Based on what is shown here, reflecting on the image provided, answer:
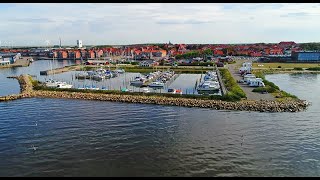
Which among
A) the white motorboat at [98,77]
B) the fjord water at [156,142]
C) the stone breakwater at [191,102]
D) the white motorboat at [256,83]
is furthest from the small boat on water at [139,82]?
the white motorboat at [256,83]

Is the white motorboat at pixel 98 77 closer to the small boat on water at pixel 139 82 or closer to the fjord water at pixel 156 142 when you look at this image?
the small boat on water at pixel 139 82

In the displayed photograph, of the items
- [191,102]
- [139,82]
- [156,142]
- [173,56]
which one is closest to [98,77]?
[139,82]

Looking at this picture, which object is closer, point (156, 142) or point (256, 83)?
point (156, 142)

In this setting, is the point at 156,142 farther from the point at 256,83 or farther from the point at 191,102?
the point at 256,83

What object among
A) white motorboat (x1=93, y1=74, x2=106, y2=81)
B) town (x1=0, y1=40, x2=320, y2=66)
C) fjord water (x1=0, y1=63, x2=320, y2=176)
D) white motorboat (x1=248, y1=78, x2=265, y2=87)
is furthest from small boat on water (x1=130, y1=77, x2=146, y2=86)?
town (x1=0, y1=40, x2=320, y2=66)

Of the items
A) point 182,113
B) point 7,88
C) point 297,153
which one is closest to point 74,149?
point 182,113

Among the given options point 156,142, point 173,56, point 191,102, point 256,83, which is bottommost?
point 156,142
